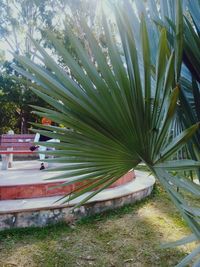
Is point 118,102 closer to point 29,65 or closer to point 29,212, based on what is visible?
point 29,65

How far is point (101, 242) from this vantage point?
107 inches

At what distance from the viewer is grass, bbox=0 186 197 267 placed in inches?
93.2

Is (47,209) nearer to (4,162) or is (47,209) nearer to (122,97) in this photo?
(122,97)

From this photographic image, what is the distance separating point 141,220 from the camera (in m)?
3.27

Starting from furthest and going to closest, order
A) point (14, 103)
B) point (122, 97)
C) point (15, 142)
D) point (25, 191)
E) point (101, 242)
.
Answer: point (14, 103)
point (15, 142)
point (25, 191)
point (101, 242)
point (122, 97)

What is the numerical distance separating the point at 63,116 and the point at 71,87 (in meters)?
0.13

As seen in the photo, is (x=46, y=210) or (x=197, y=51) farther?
(x=46, y=210)

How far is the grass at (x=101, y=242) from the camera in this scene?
237 cm

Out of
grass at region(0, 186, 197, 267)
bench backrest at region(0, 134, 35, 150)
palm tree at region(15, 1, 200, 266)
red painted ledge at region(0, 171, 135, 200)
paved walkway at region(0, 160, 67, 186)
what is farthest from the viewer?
bench backrest at region(0, 134, 35, 150)

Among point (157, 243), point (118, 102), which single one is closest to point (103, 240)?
point (157, 243)

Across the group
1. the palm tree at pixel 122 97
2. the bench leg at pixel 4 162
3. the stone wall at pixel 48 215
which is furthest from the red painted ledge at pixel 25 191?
the palm tree at pixel 122 97

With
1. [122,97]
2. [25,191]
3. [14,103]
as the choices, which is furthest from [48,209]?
[14,103]

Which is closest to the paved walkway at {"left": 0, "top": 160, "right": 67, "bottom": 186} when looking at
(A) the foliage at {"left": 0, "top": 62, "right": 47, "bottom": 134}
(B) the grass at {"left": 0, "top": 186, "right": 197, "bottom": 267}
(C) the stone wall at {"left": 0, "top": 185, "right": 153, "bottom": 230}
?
(C) the stone wall at {"left": 0, "top": 185, "right": 153, "bottom": 230}

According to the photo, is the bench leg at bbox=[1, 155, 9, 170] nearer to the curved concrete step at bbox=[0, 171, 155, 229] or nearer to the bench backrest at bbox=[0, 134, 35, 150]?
the bench backrest at bbox=[0, 134, 35, 150]
